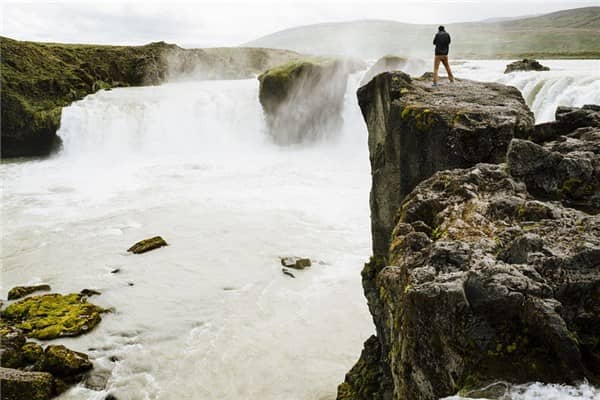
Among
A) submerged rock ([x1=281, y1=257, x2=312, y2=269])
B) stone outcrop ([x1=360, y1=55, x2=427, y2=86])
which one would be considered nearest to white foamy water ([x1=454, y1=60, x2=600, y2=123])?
stone outcrop ([x1=360, y1=55, x2=427, y2=86])

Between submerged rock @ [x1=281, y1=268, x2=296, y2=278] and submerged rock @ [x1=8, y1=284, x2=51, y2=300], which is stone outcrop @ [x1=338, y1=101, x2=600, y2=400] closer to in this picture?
Result: submerged rock @ [x1=281, y1=268, x2=296, y2=278]

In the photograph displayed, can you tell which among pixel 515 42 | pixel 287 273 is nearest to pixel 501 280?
pixel 287 273

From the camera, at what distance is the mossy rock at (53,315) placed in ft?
36.4

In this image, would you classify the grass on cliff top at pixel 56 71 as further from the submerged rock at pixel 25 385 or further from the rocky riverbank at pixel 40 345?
the submerged rock at pixel 25 385

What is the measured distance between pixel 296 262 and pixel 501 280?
11532 millimetres

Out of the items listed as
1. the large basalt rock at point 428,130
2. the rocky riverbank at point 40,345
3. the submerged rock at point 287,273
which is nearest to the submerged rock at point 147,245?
the rocky riverbank at point 40,345

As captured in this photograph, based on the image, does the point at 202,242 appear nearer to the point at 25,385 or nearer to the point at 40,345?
the point at 40,345

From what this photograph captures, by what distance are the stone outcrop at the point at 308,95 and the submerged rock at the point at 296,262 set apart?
845 inches

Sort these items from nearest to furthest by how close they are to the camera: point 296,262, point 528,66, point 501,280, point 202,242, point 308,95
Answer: point 501,280
point 296,262
point 202,242
point 308,95
point 528,66

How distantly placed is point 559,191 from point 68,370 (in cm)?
994

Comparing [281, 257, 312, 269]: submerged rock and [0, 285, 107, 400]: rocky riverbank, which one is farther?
[281, 257, 312, 269]: submerged rock

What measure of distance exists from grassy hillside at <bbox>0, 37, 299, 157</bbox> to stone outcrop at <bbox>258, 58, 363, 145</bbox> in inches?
656

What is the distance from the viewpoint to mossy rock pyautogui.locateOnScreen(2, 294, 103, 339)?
11086mm

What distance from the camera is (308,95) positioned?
35.0 metres
